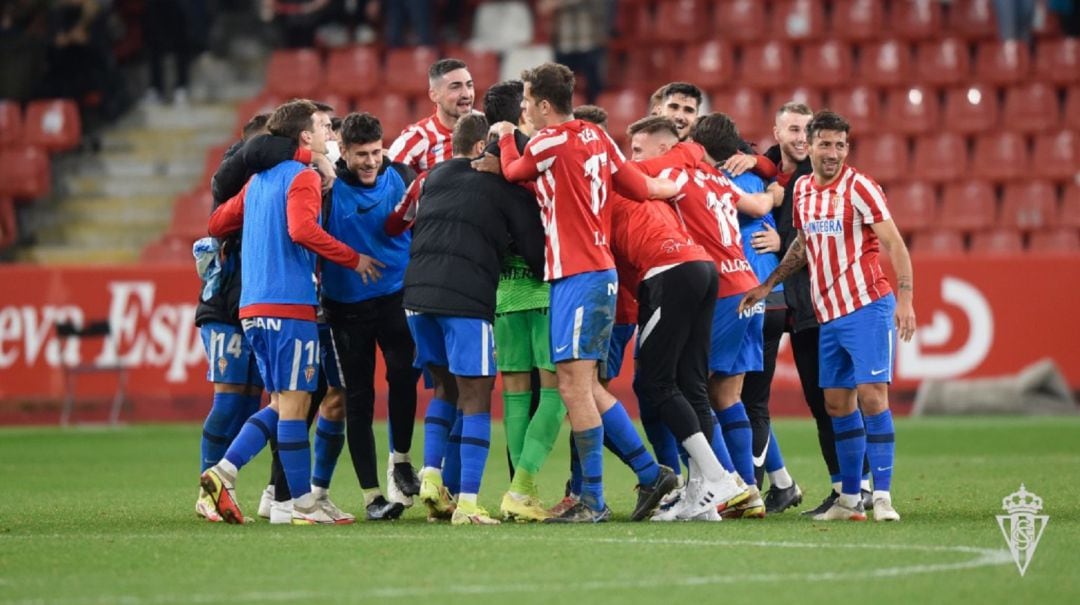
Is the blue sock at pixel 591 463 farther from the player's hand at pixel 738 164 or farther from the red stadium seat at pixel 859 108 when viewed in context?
the red stadium seat at pixel 859 108

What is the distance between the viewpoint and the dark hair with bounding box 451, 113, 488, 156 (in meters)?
9.29

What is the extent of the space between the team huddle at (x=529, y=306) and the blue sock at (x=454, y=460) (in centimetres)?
1

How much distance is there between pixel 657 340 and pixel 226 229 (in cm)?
235

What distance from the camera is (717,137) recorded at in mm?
10148

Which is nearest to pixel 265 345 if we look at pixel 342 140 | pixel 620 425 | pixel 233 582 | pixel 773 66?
pixel 342 140

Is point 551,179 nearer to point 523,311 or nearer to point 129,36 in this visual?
point 523,311

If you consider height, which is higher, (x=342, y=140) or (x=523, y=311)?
(x=342, y=140)

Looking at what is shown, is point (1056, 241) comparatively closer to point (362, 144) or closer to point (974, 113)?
point (974, 113)

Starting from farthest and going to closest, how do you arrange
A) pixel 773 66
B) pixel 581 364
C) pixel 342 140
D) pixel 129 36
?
pixel 129 36 < pixel 773 66 < pixel 342 140 < pixel 581 364

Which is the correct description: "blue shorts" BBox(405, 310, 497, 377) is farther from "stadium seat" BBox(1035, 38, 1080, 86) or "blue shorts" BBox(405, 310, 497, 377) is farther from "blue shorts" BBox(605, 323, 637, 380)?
"stadium seat" BBox(1035, 38, 1080, 86)

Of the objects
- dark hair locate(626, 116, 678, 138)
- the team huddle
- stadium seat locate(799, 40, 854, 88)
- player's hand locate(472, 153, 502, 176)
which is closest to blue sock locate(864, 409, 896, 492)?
the team huddle

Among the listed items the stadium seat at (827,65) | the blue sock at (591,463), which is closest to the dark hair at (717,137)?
the blue sock at (591,463)

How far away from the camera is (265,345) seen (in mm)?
9117

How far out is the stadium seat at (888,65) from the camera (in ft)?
69.6
